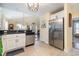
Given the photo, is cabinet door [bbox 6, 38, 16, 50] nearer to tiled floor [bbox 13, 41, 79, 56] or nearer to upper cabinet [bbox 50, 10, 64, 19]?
tiled floor [bbox 13, 41, 79, 56]

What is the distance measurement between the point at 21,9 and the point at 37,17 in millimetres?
564

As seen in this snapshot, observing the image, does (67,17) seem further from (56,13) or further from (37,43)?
(37,43)

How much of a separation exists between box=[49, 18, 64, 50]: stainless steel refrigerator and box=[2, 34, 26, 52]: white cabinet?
4.97 feet

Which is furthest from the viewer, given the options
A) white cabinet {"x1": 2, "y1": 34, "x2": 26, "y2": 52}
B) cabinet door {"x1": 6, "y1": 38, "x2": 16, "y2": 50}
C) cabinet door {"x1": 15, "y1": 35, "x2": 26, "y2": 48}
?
cabinet door {"x1": 15, "y1": 35, "x2": 26, "y2": 48}

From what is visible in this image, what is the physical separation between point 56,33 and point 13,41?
1993 millimetres

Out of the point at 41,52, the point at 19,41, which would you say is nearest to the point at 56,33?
the point at 41,52

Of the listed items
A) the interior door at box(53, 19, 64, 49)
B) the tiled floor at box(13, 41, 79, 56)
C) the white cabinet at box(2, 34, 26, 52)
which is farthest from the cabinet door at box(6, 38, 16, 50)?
the interior door at box(53, 19, 64, 49)

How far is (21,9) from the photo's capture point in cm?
367

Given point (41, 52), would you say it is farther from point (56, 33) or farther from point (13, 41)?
point (56, 33)

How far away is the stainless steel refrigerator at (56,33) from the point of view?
4684 millimetres

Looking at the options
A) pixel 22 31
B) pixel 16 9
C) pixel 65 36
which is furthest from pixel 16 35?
pixel 65 36

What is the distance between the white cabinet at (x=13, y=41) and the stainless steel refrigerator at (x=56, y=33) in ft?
4.97

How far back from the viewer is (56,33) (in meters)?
5.12

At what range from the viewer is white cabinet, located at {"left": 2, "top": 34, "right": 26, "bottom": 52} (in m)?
3.72
